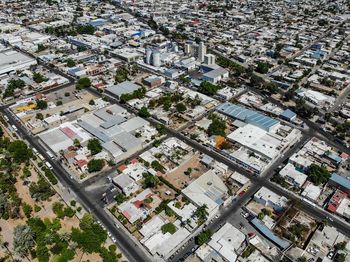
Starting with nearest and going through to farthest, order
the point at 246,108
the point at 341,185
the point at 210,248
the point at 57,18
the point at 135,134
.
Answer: the point at 210,248 → the point at 341,185 → the point at 135,134 → the point at 246,108 → the point at 57,18

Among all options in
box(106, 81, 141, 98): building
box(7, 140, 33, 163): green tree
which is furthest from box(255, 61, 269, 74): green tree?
box(7, 140, 33, 163): green tree

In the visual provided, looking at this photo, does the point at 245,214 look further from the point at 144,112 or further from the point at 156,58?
the point at 156,58

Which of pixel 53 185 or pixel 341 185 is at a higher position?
pixel 341 185

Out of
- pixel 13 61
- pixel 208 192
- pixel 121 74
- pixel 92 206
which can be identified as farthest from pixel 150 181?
pixel 13 61

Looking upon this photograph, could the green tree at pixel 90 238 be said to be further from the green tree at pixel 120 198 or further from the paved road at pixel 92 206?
the green tree at pixel 120 198

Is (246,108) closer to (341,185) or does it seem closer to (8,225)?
(341,185)

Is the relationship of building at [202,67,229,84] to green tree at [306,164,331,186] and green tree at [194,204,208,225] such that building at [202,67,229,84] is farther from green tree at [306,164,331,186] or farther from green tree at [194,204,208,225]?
green tree at [194,204,208,225]

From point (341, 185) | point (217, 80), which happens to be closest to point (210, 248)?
point (341, 185)
